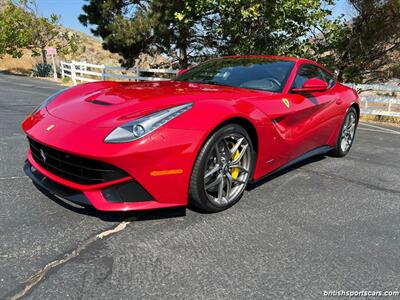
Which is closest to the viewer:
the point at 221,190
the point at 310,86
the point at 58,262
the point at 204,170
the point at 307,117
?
the point at 58,262

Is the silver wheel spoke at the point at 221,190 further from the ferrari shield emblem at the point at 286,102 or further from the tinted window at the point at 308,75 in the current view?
the tinted window at the point at 308,75

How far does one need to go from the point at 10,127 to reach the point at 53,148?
3438 mm

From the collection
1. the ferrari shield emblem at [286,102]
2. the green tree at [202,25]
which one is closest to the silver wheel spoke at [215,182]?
the ferrari shield emblem at [286,102]

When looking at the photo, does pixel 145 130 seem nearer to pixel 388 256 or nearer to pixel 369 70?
pixel 388 256

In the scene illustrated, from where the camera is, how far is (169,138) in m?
2.31

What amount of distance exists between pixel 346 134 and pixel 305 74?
1335 mm

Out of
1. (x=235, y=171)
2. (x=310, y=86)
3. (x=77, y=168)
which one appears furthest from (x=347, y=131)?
(x=77, y=168)

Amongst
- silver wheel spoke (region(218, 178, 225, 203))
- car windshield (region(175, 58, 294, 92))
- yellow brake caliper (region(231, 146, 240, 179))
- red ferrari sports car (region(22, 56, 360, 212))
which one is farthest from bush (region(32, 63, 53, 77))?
silver wheel spoke (region(218, 178, 225, 203))

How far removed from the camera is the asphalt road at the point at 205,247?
1.91 meters

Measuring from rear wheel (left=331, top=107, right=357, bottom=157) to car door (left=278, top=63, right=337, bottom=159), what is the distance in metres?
0.41

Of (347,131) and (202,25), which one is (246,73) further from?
(202,25)

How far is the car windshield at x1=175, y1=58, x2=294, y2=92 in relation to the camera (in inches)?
139

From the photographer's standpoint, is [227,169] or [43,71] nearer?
[227,169]

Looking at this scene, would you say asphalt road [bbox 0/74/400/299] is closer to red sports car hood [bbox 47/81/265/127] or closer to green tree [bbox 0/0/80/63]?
red sports car hood [bbox 47/81/265/127]
